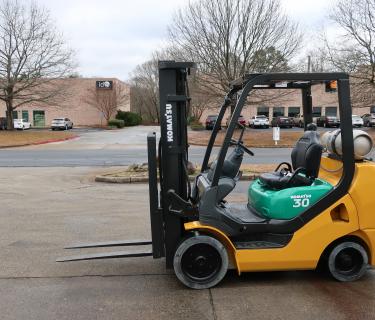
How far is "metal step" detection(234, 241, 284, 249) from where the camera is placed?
473 cm

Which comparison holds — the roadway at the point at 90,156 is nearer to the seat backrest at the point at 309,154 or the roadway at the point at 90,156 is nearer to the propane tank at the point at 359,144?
the seat backrest at the point at 309,154

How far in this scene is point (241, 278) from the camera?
4.99 m

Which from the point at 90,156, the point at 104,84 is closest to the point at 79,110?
the point at 104,84

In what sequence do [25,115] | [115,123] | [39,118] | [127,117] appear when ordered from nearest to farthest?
[115,123]
[25,115]
[39,118]
[127,117]

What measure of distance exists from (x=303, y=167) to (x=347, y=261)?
3.56 feet

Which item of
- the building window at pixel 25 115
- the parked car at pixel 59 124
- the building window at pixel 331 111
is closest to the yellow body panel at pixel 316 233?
the building window at pixel 331 111

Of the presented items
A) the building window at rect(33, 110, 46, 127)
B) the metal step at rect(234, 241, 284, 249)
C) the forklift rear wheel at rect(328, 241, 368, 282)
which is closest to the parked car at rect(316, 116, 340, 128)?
the building window at rect(33, 110, 46, 127)

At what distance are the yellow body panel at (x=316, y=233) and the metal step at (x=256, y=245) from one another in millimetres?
35

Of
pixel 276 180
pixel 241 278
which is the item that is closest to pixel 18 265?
pixel 241 278

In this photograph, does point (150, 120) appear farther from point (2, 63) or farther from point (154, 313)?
point (154, 313)

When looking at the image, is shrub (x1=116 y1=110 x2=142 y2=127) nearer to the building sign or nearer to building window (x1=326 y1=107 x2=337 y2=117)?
the building sign

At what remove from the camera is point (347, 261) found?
4.86 metres

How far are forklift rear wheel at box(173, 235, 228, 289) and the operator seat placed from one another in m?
0.96

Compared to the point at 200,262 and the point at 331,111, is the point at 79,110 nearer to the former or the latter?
the point at 331,111
